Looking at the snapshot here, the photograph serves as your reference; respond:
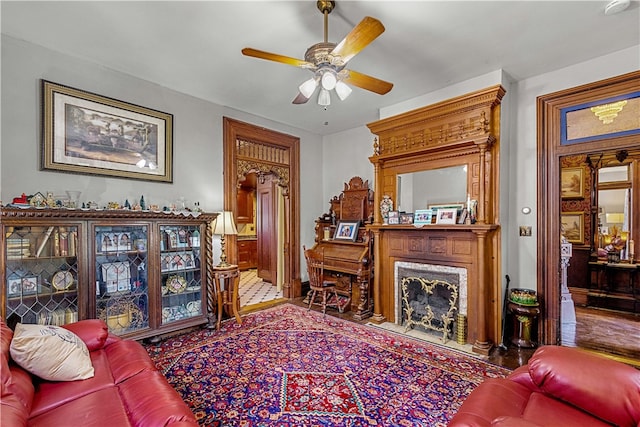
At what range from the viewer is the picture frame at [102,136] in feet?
9.99

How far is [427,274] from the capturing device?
3.77m

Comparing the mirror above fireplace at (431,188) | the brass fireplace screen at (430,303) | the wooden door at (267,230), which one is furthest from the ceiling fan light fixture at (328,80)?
the wooden door at (267,230)

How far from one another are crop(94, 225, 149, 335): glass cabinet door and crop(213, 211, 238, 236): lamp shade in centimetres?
86

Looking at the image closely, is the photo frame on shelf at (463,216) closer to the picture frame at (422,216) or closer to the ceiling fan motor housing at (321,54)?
the picture frame at (422,216)

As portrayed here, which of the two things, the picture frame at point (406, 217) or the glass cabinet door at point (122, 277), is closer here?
the glass cabinet door at point (122, 277)

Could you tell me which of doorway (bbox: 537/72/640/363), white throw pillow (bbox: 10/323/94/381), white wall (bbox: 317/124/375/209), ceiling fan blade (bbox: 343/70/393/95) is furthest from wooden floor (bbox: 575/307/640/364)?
white throw pillow (bbox: 10/323/94/381)

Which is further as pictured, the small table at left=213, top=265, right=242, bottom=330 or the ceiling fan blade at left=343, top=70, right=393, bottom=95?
the small table at left=213, top=265, right=242, bottom=330

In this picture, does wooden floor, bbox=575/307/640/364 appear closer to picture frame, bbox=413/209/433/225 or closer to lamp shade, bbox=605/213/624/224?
lamp shade, bbox=605/213/624/224

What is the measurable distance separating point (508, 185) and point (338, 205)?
2.70 meters

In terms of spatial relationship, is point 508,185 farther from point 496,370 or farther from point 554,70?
point 496,370

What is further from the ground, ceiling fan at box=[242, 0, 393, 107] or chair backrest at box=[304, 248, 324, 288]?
ceiling fan at box=[242, 0, 393, 107]

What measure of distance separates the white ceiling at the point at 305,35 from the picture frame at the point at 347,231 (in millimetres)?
2200

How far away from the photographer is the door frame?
4.54m

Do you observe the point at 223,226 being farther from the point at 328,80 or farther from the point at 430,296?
the point at 430,296
